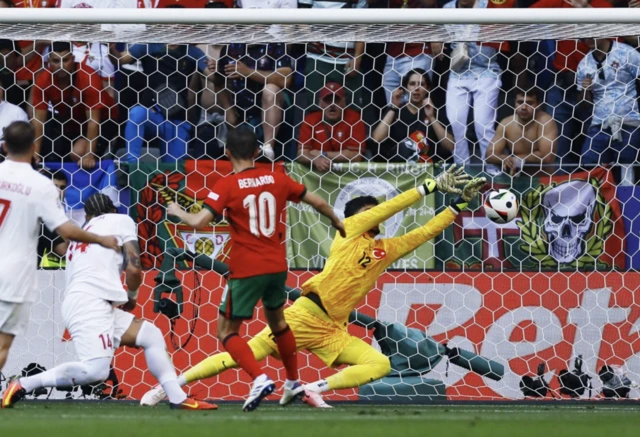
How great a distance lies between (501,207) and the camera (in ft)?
23.6

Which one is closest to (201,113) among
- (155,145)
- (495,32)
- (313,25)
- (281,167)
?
(155,145)

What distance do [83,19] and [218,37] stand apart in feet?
3.30

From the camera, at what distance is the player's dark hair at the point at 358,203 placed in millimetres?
7508

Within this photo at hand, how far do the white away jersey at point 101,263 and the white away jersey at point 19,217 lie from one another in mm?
584

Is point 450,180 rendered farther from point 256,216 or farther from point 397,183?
point 256,216

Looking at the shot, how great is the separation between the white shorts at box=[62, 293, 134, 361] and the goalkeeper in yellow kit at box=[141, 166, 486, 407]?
37.9 inches

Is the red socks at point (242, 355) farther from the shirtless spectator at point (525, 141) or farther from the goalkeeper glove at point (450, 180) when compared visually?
the shirtless spectator at point (525, 141)

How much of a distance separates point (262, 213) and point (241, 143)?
1.37ft

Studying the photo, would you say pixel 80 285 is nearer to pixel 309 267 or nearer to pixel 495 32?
pixel 309 267

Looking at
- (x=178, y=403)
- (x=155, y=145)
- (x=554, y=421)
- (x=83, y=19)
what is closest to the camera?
(x=554, y=421)

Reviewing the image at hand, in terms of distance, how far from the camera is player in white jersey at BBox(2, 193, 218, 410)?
6.31 metres

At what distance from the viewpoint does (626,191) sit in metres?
7.86

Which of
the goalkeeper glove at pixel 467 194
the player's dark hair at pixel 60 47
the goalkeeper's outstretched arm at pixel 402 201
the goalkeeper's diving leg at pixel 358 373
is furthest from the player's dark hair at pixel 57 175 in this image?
the goalkeeper glove at pixel 467 194

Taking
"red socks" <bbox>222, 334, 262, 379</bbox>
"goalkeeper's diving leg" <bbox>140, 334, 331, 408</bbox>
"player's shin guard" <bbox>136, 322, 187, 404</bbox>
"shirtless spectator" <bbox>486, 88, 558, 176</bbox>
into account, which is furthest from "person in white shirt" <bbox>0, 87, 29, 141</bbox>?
"shirtless spectator" <bbox>486, 88, 558, 176</bbox>
